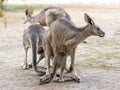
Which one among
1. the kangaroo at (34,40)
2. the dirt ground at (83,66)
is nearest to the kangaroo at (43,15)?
the dirt ground at (83,66)

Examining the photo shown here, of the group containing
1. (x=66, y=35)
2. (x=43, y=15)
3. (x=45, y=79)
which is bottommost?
(x=45, y=79)

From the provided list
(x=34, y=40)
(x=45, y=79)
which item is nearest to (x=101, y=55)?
(x=34, y=40)

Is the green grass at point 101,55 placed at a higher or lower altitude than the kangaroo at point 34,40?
lower

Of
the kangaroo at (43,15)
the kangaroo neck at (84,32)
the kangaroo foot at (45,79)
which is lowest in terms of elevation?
the kangaroo foot at (45,79)

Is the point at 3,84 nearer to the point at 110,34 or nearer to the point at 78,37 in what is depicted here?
the point at 78,37

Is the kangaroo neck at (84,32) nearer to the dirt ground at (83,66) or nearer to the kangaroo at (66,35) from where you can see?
the kangaroo at (66,35)

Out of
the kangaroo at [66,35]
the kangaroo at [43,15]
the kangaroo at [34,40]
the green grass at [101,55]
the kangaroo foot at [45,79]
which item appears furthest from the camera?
the kangaroo at [43,15]

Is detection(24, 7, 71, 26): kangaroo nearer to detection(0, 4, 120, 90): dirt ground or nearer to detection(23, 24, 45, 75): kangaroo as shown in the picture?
detection(0, 4, 120, 90): dirt ground

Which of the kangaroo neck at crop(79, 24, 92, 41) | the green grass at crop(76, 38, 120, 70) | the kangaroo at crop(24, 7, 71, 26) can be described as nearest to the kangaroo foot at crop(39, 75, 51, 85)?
the kangaroo neck at crop(79, 24, 92, 41)

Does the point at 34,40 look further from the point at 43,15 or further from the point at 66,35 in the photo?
the point at 43,15

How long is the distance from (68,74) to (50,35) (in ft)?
2.17

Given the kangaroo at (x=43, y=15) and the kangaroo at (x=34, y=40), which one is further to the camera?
the kangaroo at (x=43, y=15)

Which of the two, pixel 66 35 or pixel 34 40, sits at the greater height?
pixel 66 35

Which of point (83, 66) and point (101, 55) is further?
point (101, 55)
